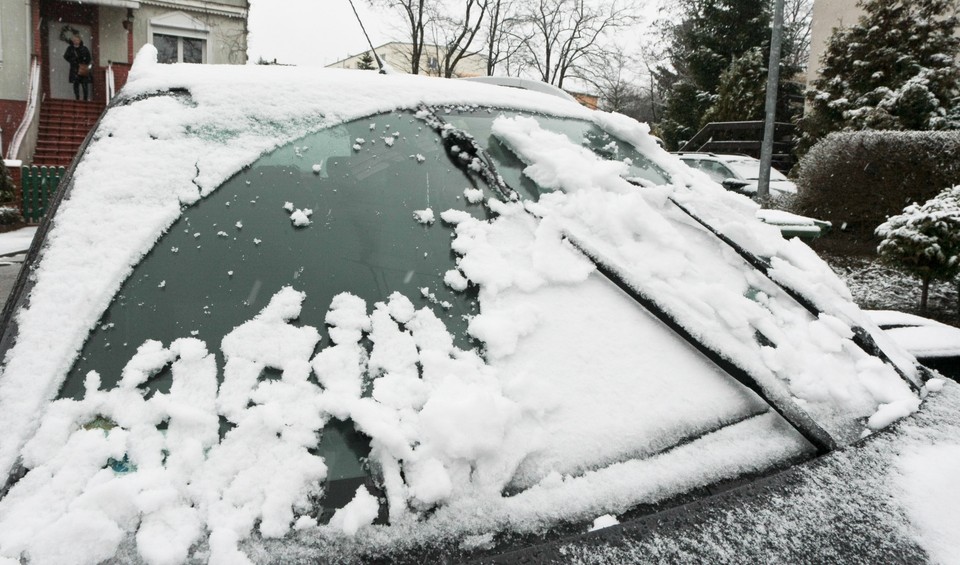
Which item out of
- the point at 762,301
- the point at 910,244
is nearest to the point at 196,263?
the point at 762,301

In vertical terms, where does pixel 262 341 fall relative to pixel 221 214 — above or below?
below

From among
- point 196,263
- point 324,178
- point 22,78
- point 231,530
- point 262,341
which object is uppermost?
point 22,78

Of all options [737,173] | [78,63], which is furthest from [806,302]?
[78,63]

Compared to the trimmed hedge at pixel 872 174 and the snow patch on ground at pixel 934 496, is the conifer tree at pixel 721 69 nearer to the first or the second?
the trimmed hedge at pixel 872 174

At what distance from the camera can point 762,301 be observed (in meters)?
1.52

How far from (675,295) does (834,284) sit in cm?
67

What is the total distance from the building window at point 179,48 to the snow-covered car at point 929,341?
64.0 feet

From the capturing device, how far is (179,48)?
1767 centimetres

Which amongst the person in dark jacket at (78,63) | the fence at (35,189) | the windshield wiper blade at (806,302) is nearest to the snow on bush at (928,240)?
the windshield wiper blade at (806,302)

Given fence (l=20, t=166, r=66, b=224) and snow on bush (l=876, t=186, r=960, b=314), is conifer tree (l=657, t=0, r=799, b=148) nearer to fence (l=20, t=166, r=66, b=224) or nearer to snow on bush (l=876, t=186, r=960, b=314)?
snow on bush (l=876, t=186, r=960, b=314)

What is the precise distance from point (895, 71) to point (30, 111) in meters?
19.0

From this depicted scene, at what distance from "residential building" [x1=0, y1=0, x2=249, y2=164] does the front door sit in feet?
0.08

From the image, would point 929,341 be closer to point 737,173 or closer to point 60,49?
point 737,173

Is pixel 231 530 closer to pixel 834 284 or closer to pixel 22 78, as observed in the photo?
pixel 834 284
